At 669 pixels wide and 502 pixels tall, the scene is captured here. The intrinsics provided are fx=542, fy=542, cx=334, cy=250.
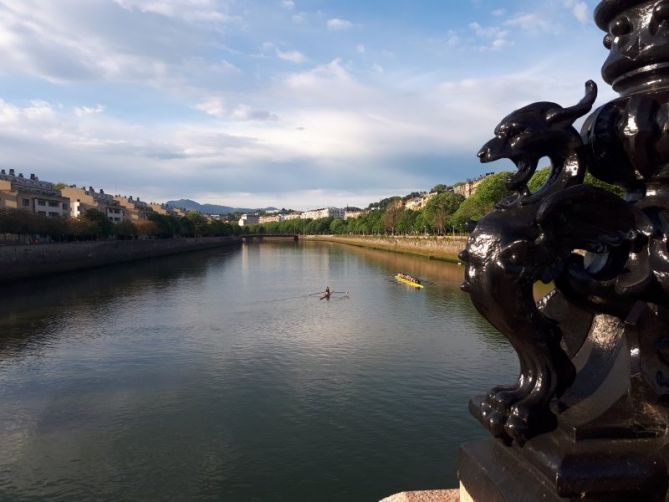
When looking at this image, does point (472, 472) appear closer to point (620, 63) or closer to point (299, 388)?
point (620, 63)

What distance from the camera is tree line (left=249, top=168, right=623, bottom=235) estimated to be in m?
32.0

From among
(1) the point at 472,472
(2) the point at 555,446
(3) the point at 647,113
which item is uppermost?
(3) the point at 647,113

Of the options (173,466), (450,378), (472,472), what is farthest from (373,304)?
(472,472)

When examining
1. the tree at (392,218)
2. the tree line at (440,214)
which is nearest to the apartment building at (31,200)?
the tree line at (440,214)

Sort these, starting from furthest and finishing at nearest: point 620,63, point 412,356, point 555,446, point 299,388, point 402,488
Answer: point 412,356
point 299,388
point 402,488
point 620,63
point 555,446

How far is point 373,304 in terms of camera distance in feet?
84.6

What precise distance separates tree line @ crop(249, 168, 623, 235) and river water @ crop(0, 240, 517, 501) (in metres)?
4.21

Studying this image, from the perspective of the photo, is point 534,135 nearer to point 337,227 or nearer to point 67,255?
point 67,255

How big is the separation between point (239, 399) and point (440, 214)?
56.0 meters

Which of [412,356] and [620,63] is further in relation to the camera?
[412,356]

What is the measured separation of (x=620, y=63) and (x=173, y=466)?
8.64 meters

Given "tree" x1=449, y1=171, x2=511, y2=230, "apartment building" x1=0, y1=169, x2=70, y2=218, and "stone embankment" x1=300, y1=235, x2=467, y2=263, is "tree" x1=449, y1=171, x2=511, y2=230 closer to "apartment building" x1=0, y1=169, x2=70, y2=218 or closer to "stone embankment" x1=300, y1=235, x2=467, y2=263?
"stone embankment" x1=300, y1=235, x2=467, y2=263

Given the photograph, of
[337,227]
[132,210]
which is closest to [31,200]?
[132,210]

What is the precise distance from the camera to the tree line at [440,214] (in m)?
32.0
